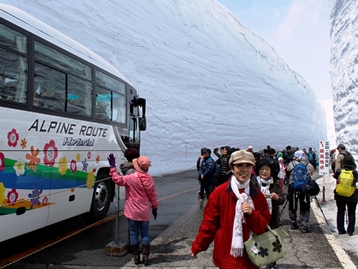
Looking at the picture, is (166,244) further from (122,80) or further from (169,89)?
(169,89)

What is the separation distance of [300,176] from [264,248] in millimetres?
3582

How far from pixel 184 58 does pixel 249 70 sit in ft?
32.2

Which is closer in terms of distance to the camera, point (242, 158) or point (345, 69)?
point (242, 158)

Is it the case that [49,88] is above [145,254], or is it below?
above

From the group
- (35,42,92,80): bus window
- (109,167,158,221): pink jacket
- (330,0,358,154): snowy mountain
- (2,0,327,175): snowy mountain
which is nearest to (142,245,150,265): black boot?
(109,167,158,221): pink jacket

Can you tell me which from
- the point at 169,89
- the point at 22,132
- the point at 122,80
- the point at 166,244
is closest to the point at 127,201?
the point at 166,244

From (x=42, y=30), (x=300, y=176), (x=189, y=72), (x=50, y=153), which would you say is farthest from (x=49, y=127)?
(x=189, y=72)

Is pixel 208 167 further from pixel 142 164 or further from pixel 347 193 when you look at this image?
pixel 142 164

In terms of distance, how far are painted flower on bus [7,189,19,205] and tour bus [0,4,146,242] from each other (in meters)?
0.01

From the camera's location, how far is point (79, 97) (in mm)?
5219

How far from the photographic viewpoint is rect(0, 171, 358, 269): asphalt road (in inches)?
159

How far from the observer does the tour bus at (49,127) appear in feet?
12.3

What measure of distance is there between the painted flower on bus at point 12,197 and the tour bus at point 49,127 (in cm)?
1

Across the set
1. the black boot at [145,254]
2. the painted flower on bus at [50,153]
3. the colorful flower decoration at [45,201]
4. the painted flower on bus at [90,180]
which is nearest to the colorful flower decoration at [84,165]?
the painted flower on bus at [90,180]
